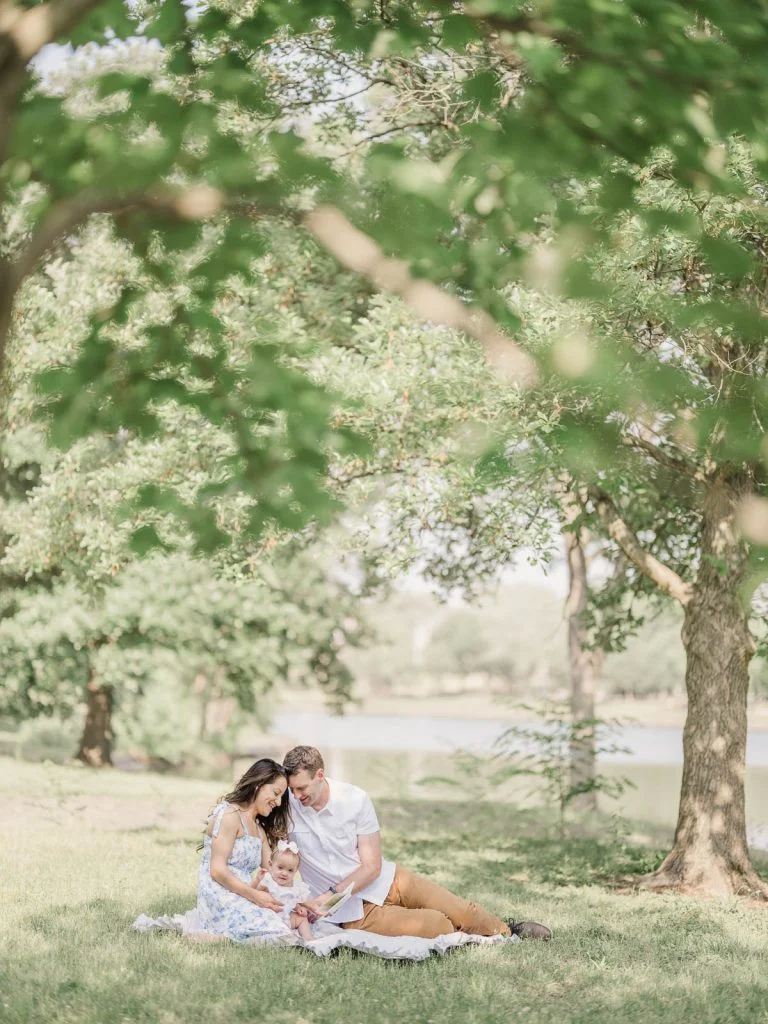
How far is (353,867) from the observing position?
8250mm

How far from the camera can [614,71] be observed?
4.40 metres

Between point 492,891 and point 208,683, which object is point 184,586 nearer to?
point 208,683

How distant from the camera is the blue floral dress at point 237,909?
7.94 m

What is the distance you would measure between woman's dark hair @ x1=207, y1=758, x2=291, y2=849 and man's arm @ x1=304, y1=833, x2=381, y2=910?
0.51 meters

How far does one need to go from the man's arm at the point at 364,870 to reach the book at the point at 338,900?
0.03m

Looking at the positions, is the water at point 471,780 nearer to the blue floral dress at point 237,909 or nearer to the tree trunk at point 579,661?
the tree trunk at point 579,661

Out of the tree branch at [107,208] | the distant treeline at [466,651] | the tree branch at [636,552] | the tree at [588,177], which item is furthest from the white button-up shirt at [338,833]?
the distant treeline at [466,651]

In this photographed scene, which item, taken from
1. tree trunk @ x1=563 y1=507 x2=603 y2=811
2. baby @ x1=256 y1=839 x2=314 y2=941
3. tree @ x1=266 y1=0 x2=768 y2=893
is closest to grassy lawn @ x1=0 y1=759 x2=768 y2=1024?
baby @ x1=256 y1=839 x2=314 y2=941

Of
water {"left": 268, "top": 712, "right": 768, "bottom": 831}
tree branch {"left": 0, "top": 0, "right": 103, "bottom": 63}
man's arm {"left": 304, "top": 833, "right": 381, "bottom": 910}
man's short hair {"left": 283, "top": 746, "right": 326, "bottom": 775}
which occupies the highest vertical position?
tree branch {"left": 0, "top": 0, "right": 103, "bottom": 63}

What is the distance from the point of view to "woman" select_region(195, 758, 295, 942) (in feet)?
26.2

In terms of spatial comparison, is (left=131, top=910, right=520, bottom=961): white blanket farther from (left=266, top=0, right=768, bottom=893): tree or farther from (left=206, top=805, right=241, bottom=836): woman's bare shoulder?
(left=266, top=0, right=768, bottom=893): tree

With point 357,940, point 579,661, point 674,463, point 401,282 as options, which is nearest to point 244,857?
point 357,940

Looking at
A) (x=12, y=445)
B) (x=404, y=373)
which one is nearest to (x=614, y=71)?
(x=404, y=373)

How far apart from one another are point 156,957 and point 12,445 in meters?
13.7
